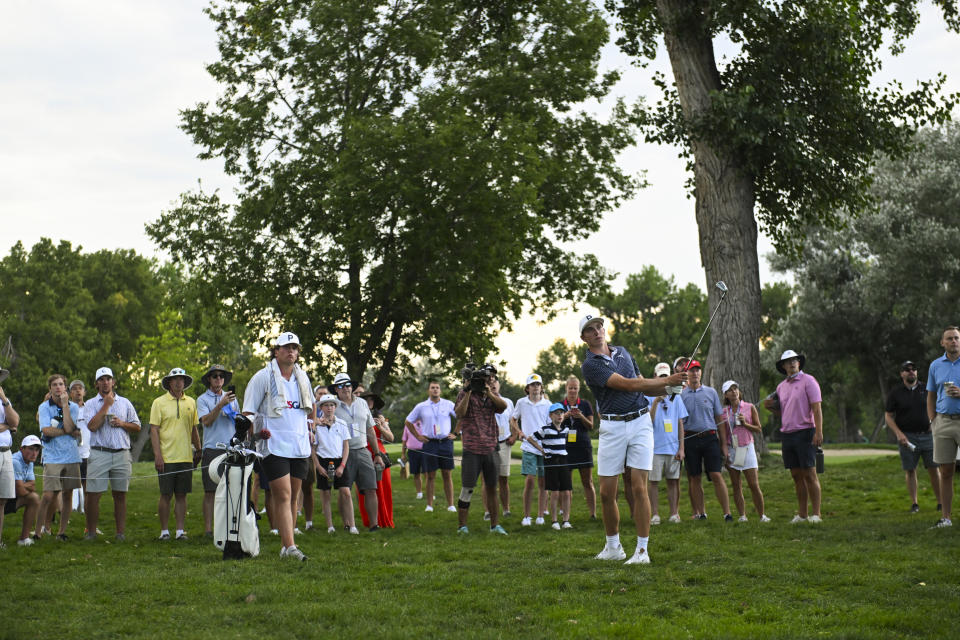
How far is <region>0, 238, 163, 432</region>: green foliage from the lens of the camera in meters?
53.3

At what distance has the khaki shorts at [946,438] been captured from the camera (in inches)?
430

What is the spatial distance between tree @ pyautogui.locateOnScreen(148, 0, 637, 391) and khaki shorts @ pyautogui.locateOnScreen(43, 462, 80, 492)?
11.3 m

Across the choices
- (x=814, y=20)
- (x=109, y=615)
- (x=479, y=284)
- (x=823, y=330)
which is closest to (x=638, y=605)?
(x=109, y=615)

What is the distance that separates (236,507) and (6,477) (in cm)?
324

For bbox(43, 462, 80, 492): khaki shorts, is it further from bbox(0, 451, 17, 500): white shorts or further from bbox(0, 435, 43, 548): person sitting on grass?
bbox(0, 451, 17, 500): white shorts

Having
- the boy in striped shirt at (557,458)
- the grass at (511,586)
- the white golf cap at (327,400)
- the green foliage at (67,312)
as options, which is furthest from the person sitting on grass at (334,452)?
the green foliage at (67,312)

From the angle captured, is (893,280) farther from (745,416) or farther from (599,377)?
(599,377)

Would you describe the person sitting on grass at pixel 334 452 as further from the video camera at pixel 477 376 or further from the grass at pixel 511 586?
the video camera at pixel 477 376

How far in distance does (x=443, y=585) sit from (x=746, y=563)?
2.55 meters

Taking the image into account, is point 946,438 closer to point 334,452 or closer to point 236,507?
point 334,452

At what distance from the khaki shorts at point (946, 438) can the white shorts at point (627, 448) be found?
416cm

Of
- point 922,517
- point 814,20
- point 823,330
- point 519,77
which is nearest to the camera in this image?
point 922,517

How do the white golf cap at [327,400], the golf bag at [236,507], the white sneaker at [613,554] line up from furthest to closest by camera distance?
the white golf cap at [327,400] → the golf bag at [236,507] → the white sneaker at [613,554]

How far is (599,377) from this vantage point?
8.57m
